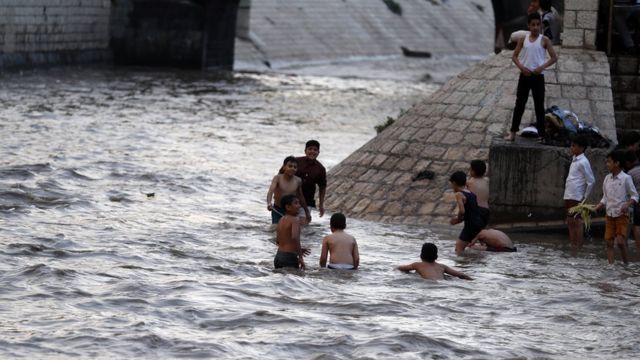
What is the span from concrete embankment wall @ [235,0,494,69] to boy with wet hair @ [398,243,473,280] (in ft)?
119

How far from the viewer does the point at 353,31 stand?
185 feet

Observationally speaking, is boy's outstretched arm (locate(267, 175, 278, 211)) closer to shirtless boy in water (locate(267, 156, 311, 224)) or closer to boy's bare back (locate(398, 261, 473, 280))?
shirtless boy in water (locate(267, 156, 311, 224))

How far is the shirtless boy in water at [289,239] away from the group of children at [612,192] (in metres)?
3.21

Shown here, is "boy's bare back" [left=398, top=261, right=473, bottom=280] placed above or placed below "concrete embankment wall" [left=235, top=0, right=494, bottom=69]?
below

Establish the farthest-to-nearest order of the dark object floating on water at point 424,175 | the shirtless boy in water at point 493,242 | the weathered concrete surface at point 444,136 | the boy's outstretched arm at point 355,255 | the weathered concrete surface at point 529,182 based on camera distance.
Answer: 1. the dark object floating on water at point 424,175
2. the weathered concrete surface at point 444,136
3. the weathered concrete surface at point 529,182
4. the shirtless boy in water at point 493,242
5. the boy's outstretched arm at point 355,255

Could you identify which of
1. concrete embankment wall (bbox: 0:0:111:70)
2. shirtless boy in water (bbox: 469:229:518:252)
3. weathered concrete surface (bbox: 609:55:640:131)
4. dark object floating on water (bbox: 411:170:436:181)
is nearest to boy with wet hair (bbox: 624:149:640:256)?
shirtless boy in water (bbox: 469:229:518:252)

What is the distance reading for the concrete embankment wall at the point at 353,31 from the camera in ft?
172

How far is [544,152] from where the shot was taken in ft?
57.7

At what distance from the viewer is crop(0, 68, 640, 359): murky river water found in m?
11.9

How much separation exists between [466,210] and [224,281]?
3126 millimetres

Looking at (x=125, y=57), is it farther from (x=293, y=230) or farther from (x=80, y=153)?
(x=293, y=230)

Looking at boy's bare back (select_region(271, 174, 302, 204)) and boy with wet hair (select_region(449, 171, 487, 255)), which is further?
boy's bare back (select_region(271, 174, 302, 204))

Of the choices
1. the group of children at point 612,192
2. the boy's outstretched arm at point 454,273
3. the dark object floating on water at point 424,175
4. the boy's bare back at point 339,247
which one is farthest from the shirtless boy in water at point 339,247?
the dark object floating on water at point 424,175

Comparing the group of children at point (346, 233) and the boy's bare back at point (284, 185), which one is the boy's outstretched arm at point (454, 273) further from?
the boy's bare back at point (284, 185)
